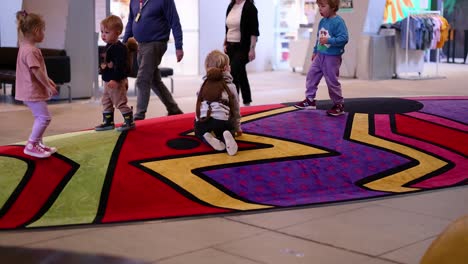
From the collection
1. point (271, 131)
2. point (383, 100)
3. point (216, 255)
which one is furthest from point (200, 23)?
point (216, 255)

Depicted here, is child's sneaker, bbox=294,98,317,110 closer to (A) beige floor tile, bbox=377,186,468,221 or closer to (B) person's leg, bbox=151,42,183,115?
(B) person's leg, bbox=151,42,183,115

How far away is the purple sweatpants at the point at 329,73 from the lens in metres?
7.20

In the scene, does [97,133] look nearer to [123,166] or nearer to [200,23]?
A: [123,166]

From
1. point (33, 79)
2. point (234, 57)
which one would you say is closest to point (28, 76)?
point (33, 79)

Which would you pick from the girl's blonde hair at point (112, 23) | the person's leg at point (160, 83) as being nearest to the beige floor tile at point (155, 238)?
the girl's blonde hair at point (112, 23)

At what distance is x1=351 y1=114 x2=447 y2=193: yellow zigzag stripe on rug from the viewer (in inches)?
222

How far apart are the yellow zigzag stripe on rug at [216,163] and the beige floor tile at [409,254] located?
4.04ft

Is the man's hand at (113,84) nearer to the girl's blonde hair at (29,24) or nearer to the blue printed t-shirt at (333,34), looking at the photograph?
the girl's blonde hair at (29,24)

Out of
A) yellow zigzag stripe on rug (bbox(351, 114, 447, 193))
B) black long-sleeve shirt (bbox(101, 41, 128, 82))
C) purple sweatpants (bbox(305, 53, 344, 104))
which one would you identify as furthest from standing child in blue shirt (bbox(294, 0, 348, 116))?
black long-sleeve shirt (bbox(101, 41, 128, 82))

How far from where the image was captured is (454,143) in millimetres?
6684

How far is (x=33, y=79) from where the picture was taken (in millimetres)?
5484

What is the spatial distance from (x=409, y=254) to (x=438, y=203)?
4.32 feet

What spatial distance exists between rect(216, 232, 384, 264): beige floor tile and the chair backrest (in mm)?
7633

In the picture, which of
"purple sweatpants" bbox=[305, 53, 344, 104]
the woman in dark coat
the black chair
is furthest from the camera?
the black chair
